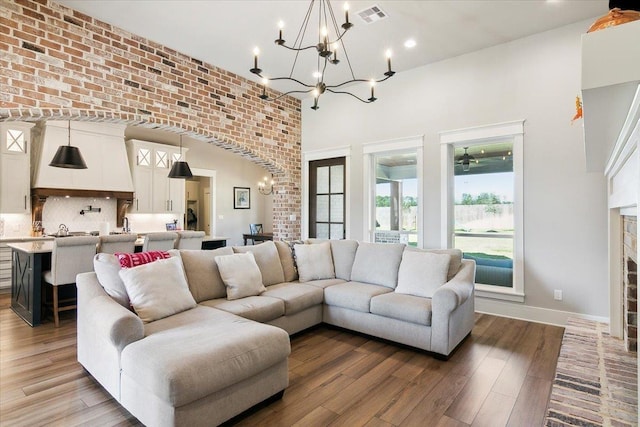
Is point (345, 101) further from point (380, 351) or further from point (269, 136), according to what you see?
point (380, 351)

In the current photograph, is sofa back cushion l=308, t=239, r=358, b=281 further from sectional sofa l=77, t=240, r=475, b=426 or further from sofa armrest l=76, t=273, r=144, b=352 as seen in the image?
sofa armrest l=76, t=273, r=144, b=352

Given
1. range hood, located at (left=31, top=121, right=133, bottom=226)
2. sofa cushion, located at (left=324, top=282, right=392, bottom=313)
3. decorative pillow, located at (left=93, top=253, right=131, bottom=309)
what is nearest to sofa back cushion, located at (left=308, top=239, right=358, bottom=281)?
sofa cushion, located at (left=324, top=282, right=392, bottom=313)

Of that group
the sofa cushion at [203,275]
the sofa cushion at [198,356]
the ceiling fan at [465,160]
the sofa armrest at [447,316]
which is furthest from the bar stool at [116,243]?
the ceiling fan at [465,160]

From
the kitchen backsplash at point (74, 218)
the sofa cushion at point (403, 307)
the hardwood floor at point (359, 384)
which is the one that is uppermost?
the kitchen backsplash at point (74, 218)

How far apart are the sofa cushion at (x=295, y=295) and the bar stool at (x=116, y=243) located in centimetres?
205

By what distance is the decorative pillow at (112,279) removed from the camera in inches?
99.8

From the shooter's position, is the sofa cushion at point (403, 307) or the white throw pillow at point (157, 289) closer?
the white throw pillow at point (157, 289)

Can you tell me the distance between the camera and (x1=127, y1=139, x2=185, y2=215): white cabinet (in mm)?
6770

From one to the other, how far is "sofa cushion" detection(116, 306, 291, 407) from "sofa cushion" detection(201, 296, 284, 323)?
43 cm

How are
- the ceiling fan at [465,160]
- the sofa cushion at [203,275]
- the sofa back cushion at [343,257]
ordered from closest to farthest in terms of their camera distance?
the sofa cushion at [203,275] < the sofa back cushion at [343,257] < the ceiling fan at [465,160]

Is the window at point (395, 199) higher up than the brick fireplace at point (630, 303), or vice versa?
the window at point (395, 199)

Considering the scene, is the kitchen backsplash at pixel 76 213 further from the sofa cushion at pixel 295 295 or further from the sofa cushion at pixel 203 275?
the sofa cushion at pixel 295 295

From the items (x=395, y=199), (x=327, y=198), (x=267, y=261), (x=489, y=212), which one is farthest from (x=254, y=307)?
(x=489, y=212)

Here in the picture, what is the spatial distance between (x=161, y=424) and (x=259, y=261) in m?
2.08
